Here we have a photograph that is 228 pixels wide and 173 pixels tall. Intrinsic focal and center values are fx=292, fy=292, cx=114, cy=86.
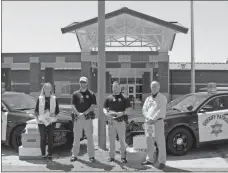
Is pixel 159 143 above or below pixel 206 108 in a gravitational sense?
below

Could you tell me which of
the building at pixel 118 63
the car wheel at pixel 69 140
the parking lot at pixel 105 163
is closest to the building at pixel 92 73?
the building at pixel 118 63

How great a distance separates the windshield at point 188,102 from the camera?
7.63 metres

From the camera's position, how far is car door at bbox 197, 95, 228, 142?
7324 millimetres

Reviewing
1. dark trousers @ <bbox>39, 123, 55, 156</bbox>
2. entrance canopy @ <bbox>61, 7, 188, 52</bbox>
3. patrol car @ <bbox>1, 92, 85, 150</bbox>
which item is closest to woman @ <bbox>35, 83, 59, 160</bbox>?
dark trousers @ <bbox>39, 123, 55, 156</bbox>

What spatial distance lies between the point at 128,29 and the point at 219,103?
1916 cm

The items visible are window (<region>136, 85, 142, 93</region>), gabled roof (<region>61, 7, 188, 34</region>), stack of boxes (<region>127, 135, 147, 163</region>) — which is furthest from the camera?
window (<region>136, 85, 142, 93</region>)

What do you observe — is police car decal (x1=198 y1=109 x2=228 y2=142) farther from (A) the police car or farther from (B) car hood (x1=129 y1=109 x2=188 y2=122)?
(B) car hood (x1=129 y1=109 x2=188 y2=122)

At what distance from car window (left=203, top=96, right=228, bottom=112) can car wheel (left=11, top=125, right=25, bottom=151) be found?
194 inches

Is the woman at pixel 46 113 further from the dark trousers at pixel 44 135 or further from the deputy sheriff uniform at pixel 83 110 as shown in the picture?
the deputy sheriff uniform at pixel 83 110

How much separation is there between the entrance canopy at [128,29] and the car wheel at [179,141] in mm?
17395

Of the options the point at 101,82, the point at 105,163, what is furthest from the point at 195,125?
the point at 101,82

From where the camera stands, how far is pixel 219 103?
7.75 metres

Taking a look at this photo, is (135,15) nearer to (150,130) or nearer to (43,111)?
(43,111)

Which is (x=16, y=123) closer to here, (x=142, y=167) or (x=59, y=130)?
(x=59, y=130)
